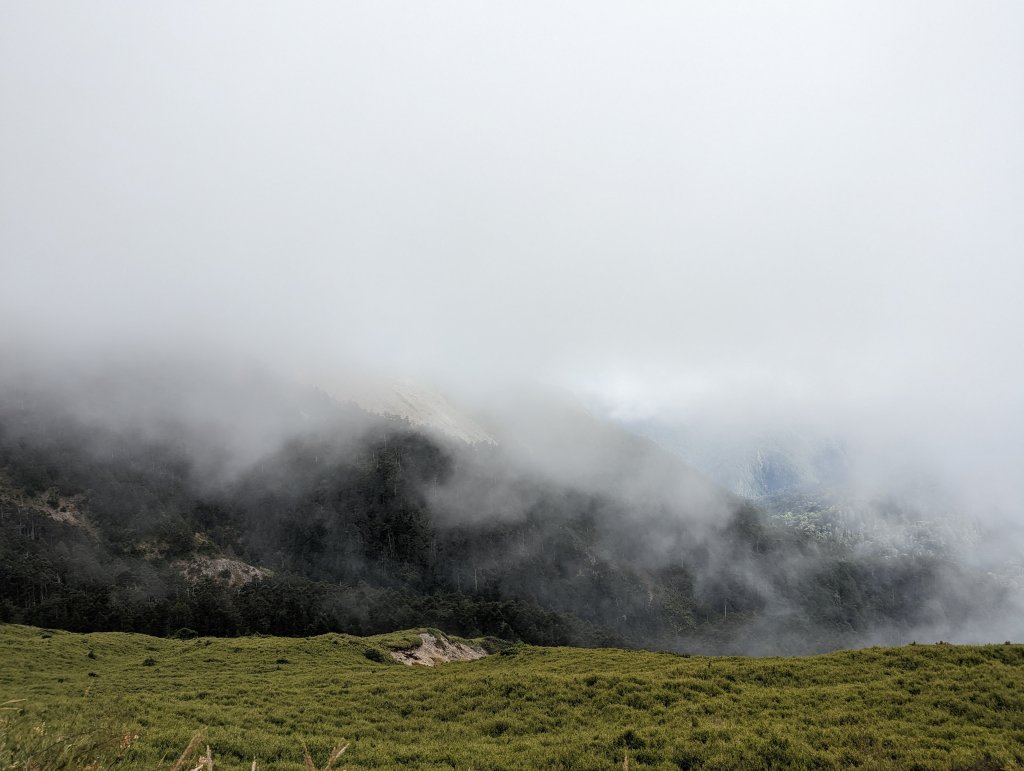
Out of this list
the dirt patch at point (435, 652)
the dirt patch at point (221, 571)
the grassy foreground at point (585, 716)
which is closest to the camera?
the grassy foreground at point (585, 716)

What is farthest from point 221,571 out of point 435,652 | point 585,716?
point 585,716

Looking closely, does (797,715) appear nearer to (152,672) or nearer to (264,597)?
(152,672)

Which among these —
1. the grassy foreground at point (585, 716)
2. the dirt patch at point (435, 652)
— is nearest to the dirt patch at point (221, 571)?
the dirt patch at point (435, 652)

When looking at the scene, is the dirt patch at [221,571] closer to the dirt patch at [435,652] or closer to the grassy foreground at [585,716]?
the dirt patch at [435,652]

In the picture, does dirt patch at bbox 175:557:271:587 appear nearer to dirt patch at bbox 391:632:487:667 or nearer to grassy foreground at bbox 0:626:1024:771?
dirt patch at bbox 391:632:487:667

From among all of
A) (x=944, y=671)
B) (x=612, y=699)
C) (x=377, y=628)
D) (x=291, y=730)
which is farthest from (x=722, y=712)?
(x=377, y=628)

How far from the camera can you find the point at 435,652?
81.6 meters

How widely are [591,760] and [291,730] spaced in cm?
1387

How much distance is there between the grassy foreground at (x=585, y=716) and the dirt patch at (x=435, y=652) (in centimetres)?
3958

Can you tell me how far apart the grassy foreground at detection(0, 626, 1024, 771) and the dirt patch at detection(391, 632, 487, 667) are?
130 ft

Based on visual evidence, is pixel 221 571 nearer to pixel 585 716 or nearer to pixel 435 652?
pixel 435 652

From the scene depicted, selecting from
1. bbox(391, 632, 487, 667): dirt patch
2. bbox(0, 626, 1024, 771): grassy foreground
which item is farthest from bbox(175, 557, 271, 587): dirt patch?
bbox(0, 626, 1024, 771): grassy foreground

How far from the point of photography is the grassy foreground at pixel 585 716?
17.6 m

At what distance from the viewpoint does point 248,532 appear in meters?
181
